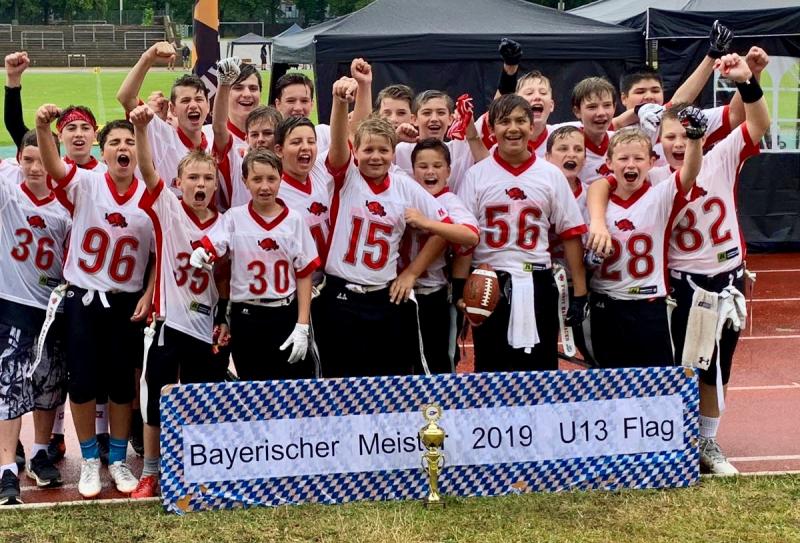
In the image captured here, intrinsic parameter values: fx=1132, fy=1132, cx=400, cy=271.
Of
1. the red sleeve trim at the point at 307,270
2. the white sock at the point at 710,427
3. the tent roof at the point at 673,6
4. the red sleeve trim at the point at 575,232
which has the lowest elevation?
the white sock at the point at 710,427

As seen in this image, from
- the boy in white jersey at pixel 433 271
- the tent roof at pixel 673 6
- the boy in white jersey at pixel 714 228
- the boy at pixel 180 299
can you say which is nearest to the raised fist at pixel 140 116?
the boy at pixel 180 299

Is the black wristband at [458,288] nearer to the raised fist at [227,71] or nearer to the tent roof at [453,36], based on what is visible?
the raised fist at [227,71]

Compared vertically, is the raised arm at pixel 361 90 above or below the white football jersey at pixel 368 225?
above

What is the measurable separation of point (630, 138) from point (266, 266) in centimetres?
192

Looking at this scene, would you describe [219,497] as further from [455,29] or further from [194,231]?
[455,29]

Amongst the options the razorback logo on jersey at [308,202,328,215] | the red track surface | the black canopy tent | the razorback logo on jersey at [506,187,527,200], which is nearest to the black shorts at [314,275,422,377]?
the razorback logo on jersey at [308,202,328,215]

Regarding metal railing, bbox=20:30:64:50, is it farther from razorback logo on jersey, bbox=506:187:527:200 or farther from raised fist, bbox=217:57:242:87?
razorback logo on jersey, bbox=506:187:527:200

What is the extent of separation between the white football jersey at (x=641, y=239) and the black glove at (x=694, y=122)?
1.06 feet

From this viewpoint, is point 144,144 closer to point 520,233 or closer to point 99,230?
point 99,230

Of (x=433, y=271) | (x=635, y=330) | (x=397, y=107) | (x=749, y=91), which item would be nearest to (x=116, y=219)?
(x=433, y=271)

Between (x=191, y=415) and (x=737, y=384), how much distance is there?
4211 millimetres

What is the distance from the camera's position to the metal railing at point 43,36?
215 feet

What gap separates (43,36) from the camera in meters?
66.5

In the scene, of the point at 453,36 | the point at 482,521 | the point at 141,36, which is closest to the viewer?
the point at 482,521
